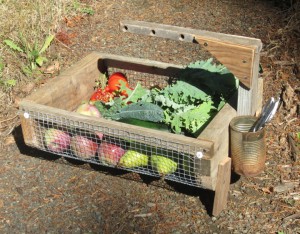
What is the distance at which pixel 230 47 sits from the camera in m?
3.26

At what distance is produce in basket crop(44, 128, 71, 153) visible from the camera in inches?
149

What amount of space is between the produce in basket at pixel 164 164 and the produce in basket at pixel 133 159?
77 mm

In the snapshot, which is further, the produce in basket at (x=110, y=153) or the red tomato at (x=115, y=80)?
the red tomato at (x=115, y=80)

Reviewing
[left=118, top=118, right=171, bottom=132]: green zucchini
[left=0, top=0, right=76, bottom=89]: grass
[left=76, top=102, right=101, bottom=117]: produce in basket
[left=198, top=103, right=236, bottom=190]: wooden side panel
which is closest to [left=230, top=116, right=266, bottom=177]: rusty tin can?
[left=198, top=103, right=236, bottom=190]: wooden side panel

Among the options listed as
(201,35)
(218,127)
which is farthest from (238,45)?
(218,127)

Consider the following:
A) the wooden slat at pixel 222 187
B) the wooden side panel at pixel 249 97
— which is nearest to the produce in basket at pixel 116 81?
the wooden side panel at pixel 249 97

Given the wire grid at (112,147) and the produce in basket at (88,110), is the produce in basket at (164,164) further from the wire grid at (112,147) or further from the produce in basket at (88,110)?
the produce in basket at (88,110)

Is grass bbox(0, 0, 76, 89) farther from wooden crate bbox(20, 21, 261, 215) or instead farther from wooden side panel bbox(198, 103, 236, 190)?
wooden side panel bbox(198, 103, 236, 190)

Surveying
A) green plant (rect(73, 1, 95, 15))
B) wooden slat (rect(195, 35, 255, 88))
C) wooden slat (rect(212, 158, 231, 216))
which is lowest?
wooden slat (rect(212, 158, 231, 216))

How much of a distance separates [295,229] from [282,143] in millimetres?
881

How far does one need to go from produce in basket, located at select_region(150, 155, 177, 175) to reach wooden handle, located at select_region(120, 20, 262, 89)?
645mm

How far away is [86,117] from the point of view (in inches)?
141

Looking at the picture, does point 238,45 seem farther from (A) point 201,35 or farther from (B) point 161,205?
(B) point 161,205

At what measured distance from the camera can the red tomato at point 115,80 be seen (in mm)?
4309
